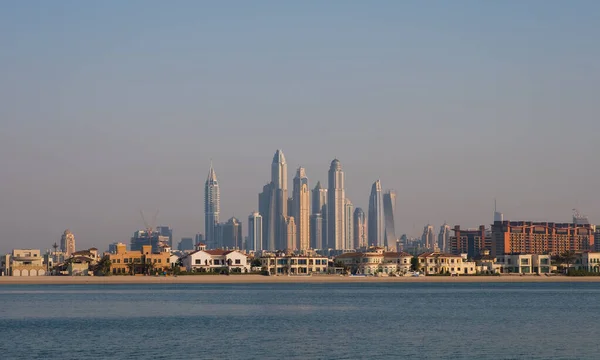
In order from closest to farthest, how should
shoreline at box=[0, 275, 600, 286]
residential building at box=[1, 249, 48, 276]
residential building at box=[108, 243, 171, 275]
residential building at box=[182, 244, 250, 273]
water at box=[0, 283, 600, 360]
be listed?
water at box=[0, 283, 600, 360] → shoreline at box=[0, 275, 600, 286] → residential building at box=[108, 243, 171, 275] → residential building at box=[1, 249, 48, 276] → residential building at box=[182, 244, 250, 273]

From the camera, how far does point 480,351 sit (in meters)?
51.2

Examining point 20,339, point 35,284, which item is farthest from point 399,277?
point 20,339

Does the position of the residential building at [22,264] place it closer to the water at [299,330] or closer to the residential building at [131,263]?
the residential building at [131,263]

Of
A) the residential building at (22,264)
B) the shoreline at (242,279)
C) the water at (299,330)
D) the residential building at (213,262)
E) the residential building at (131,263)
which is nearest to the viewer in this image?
the water at (299,330)

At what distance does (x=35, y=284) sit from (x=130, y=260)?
18.2m

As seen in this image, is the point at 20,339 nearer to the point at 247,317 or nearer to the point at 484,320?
the point at 247,317

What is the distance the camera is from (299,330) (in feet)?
211

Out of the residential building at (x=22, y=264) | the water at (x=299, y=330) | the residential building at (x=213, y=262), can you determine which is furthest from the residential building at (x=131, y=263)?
the water at (x=299, y=330)

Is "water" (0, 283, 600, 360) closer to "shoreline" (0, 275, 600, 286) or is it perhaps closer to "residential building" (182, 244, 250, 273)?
"shoreline" (0, 275, 600, 286)

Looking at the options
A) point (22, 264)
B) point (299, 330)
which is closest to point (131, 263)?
point (22, 264)

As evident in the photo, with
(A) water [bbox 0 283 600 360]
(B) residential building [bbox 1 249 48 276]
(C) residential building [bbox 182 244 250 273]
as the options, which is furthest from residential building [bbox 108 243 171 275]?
(A) water [bbox 0 283 600 360]

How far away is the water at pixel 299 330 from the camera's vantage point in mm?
51125

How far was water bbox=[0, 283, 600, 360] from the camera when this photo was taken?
5112 centimetres

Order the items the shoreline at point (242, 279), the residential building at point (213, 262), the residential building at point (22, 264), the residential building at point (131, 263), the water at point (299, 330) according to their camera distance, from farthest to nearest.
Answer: the residential building at point (213, 262) → the residential building at point (22, 264) → the residential building at point (131, 263) → the shoreline at point (242, 279) → the water at point (299, 330)
